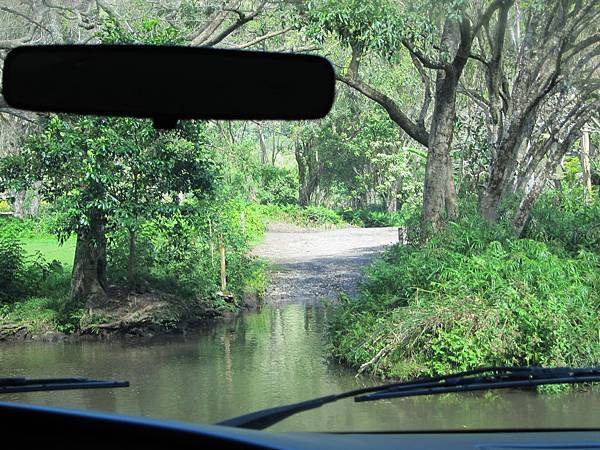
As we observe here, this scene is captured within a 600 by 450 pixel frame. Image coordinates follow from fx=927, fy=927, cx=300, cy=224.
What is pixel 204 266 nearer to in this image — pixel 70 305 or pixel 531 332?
pixel 70 305

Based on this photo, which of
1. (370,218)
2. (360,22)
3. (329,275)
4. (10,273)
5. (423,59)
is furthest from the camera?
(370,218)

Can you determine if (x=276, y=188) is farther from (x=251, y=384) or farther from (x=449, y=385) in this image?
(x=449, y=385)

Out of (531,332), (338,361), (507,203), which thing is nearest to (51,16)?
(507,203)

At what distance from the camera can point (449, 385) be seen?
8.30 ft

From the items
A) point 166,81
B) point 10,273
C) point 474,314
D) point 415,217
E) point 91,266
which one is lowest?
point 474,314

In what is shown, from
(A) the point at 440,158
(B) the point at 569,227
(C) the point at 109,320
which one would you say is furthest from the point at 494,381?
(A) the point at 440,158

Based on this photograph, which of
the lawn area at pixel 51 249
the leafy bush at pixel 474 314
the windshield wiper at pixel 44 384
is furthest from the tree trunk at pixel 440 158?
the windshield wiper at pixel 44 384

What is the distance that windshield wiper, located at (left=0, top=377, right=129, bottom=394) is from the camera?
8.31 ft

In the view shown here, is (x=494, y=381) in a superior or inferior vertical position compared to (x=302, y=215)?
inferior

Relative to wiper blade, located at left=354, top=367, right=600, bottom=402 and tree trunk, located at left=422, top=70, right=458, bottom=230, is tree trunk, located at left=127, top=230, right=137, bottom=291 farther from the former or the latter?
wiper blade, located at left=354, top=367, right=600, bottom=402

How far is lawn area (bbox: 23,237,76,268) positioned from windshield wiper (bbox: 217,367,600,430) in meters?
19.0

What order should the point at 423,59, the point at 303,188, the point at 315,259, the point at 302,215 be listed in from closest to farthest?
1. the point at 423,59
2. the point at 315,259
3. the point at 302,215
4. the point at 303,188

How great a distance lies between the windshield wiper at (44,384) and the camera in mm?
2533

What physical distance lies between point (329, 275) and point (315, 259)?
3456mm
